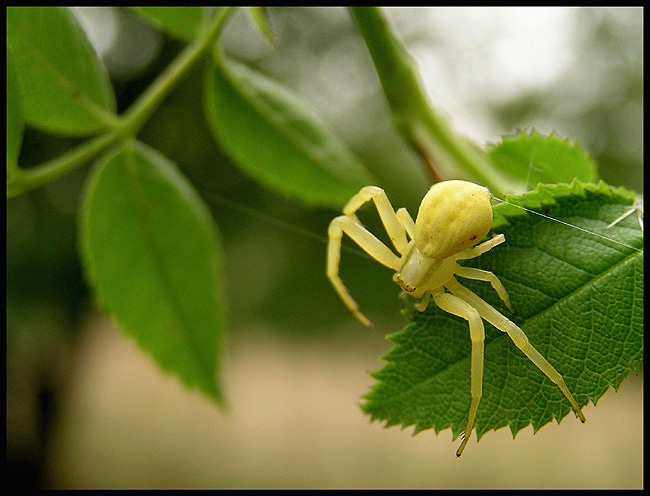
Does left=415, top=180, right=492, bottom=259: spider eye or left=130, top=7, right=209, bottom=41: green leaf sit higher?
left=130, top=7, right=209, bottom=41: green leaf

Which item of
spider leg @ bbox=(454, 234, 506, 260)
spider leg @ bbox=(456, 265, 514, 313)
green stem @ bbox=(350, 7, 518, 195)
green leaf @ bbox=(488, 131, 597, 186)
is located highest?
green stem @ bbox=(350, 7, 518, 195)

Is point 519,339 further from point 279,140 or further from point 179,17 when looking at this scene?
point 179,17

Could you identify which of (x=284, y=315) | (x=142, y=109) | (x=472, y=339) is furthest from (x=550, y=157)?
(x=284, y=315)

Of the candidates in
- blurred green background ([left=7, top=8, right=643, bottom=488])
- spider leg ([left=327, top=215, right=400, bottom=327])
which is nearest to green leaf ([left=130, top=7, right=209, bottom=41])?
spider leg ([left=327, top=215, right=400, bottom=327])

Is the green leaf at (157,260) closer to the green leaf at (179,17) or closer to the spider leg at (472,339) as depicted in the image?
the green leaf at (179,17)

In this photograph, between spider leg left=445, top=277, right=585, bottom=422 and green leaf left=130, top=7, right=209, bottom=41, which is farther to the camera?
green leaf left=130, top=7, right=209, bottom=41

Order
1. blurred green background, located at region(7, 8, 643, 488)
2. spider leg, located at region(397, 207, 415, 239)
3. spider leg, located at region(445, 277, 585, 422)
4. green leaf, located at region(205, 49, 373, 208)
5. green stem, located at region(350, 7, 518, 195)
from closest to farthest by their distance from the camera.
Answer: spider leg, located at region(445, 277, 585, 422)
spider leg, located at region(397, 207, 415, 239)
green stem, located at region(350, 7, 518, 195)
green leaf, located at region(205, 49, 373, 208)
blurred green background, located at region(7, 8, 643, 488)

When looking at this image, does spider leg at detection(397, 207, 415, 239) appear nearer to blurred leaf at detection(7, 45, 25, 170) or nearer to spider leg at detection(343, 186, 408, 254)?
spider leg at detection(343, 186, 408, 254)
